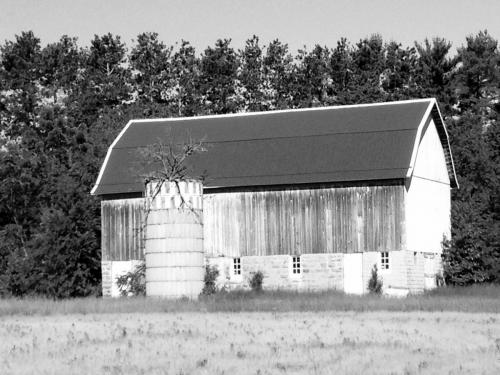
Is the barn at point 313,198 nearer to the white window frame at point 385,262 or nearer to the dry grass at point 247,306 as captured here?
the white window frame at point 385,262

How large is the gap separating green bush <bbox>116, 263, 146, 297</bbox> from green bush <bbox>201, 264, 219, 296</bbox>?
281cm

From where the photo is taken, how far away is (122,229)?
56.8 meters

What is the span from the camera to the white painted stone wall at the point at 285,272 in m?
53.0

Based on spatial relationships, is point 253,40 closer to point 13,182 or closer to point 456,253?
point 13,182

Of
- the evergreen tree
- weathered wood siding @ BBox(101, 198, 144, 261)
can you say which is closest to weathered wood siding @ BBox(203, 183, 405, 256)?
weathered wood siding @ BBox(101, 198, 144, 261)

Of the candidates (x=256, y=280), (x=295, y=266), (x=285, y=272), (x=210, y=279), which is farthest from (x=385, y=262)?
(x=210, y=279)

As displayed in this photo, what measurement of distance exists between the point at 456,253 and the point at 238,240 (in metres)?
10.6

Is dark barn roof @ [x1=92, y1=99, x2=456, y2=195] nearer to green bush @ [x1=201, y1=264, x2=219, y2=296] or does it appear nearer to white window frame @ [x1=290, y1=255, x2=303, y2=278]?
white window frame @ [x1=290, y1=255, x2=303, y2=278]

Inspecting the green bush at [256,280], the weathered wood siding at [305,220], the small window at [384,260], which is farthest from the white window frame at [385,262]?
the green bush at [256,280]

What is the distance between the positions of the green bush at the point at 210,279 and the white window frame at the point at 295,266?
348 centimetres

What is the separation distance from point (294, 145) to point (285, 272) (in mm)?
6011

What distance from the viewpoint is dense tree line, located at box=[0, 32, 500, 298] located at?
60.6 meters

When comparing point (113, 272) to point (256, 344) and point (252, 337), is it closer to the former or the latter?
point (252, 337)

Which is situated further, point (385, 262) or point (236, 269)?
point (236, 269)
